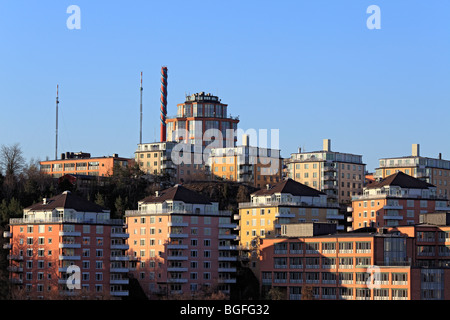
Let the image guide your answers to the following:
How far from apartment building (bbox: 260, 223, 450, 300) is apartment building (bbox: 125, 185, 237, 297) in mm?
8379

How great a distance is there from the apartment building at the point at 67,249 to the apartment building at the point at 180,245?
16.4 feet

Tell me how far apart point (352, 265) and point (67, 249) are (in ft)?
132

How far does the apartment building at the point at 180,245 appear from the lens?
192 meters

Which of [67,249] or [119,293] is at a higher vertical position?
[67,249]

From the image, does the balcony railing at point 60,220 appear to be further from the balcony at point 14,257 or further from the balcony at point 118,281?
the balcony at point 118,281

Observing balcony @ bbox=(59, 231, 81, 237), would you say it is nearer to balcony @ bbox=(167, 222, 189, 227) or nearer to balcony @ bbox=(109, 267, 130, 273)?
balcony @ bbox=(109, 267, 130, 273)

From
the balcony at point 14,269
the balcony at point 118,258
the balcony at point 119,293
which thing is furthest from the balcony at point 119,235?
the balcony at point 14,269

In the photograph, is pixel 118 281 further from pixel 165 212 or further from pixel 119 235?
pixel 165 212

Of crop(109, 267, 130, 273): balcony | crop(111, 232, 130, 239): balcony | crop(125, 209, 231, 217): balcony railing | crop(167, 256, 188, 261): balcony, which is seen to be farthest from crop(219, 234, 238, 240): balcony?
crop(109, 267, 130, 273): balcony

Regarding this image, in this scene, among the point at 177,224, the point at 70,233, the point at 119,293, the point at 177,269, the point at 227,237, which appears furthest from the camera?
the point at 227,237

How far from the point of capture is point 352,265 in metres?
178

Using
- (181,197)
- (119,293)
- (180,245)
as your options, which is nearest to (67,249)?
(119,293)
